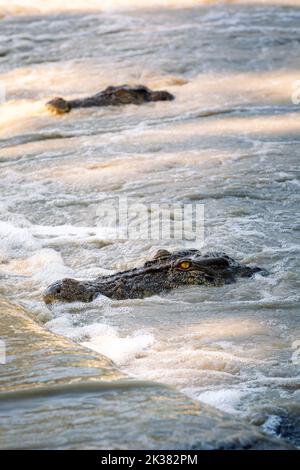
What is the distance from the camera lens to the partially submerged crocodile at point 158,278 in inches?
253

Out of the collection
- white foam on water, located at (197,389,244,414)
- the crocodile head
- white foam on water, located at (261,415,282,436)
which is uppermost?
the crocodile head

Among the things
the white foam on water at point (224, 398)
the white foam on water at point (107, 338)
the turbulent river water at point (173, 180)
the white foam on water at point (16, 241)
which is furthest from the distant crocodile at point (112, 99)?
the white foam on water at point (224, 398)

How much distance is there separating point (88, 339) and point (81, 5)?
17.2 m

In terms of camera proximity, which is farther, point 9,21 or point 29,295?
point 9,21

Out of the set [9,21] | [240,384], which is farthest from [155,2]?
[240,384]

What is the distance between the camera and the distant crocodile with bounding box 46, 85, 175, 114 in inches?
507

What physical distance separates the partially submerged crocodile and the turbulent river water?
0.09 meters

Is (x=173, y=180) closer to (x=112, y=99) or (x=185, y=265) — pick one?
(x=185, y=265)

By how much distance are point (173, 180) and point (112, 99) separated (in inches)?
148

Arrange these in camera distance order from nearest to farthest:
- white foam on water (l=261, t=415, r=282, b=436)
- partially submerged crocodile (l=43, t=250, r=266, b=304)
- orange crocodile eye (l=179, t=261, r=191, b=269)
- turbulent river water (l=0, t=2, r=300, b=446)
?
1. white foam on water (l=261, t=415, r=282, b=436)
2. turbulent river water (l=0, t=2, r=300, b=446)
3. partially submerged crocodile (l=43, t=250, r=266, b=304)
4. orange crocodile eye (l=179, t=261, r=191, b=269)

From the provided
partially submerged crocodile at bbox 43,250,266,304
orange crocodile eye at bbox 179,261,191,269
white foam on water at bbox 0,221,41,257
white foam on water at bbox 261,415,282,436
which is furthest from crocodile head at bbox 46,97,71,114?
white foam on water at bbox 261,415,282,436

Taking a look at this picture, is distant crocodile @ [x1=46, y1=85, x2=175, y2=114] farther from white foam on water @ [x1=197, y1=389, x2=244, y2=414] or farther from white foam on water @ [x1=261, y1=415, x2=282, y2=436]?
white foam on water @ [x1=261, y1=415, x2=282, y2=436]

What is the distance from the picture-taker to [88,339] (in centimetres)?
579
